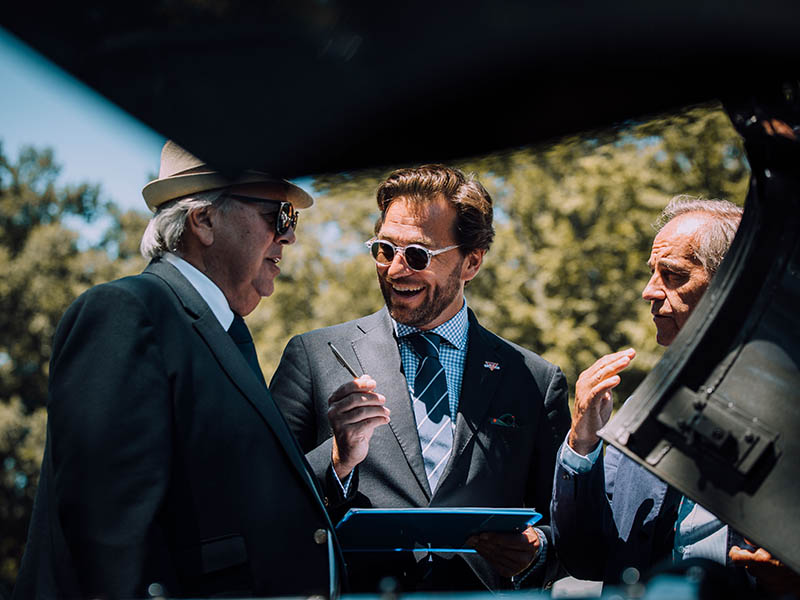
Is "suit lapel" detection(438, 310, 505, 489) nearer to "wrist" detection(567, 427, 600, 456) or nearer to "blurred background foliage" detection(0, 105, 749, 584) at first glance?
"wrist" detection(567, 427, 600, 456)

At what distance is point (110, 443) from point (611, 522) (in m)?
1.79

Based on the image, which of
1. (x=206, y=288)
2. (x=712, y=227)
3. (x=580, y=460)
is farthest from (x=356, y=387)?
(x=712, y=227)

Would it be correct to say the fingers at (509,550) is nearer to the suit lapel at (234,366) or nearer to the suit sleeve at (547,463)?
the suit sleeve at (547,463)

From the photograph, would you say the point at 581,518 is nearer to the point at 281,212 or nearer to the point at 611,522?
the point at 611,522

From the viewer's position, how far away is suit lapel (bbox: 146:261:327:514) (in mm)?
2215

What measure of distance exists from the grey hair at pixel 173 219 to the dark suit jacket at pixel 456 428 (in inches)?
37.4

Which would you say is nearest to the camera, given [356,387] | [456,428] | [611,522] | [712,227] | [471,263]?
[356,387]

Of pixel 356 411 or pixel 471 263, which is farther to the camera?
pixel 471 263

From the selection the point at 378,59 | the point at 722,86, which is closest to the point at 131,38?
the point at 378,59

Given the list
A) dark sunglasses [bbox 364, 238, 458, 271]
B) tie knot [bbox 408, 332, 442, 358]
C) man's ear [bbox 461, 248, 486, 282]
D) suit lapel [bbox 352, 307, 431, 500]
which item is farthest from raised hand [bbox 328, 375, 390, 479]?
man's ear [bbox 461, 248, 486, 282]

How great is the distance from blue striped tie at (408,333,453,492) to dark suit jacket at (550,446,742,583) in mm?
565

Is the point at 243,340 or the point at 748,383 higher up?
the point at 243,340

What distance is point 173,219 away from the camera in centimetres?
252

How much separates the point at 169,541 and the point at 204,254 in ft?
3.09
